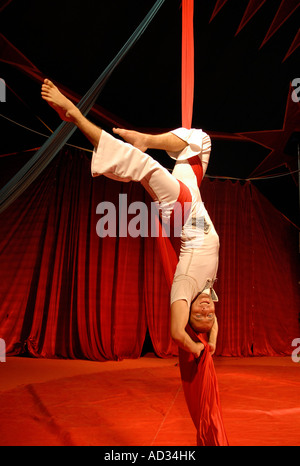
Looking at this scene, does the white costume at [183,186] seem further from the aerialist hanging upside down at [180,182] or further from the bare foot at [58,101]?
the bare foot at [58,101]

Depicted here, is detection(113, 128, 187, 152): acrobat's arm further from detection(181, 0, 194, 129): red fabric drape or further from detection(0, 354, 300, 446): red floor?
detection(0, 354, 300, 446): red floor

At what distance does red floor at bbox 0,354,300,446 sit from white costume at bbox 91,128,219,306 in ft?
2.82

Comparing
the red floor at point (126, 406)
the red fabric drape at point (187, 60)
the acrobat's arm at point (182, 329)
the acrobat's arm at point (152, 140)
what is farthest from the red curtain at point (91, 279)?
the acrobat's arm at point (182, 329)

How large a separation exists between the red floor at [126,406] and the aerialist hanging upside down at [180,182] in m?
0.74

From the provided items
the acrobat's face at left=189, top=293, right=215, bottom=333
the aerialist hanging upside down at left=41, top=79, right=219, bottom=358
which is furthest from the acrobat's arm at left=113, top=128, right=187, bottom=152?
the acrobat's face at left=189, top=293, right=215, bottom=333

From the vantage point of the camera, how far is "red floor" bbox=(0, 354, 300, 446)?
1854mm

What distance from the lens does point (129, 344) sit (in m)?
5.06

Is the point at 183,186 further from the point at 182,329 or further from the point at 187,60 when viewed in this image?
the point at 187,60

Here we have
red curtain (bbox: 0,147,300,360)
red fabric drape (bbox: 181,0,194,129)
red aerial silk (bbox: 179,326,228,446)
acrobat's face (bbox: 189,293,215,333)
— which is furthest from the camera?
red curtain (bbox: 0,147,300,360)

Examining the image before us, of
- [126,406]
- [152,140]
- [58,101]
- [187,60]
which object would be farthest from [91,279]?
[58,101]

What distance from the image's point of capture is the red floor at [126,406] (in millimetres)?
1854

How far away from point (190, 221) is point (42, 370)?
2.96 m

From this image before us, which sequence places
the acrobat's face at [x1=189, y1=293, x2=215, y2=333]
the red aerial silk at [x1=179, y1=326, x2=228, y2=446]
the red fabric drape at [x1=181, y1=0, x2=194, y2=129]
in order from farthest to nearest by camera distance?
the red fabric drape at [x1=181, y1=0, x2=194, y2=129] → the acrobat's face at [x1=189, y1=293, x2=215, y2=333] → the red aerial silk at [x1=179, y1=326, x2=228, y2=446]
